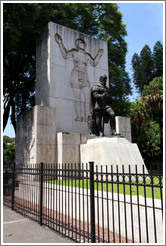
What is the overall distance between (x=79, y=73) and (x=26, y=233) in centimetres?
962

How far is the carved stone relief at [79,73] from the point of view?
1232 centimetres

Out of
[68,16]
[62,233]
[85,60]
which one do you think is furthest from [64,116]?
[68,16]

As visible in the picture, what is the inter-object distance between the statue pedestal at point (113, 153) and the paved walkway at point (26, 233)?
3473mm

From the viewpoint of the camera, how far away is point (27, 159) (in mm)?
10164

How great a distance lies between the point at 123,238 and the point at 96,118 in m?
5.95

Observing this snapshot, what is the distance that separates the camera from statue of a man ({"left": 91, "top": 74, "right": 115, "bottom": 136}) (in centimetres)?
966

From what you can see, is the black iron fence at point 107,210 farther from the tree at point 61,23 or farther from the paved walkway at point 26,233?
the tree at point 61,23

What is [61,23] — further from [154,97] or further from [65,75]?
[154,97]

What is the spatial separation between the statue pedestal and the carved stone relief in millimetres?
3448

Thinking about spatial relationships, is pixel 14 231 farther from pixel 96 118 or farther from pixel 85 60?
pixel 85 60

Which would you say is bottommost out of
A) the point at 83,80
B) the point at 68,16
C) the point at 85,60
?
the point at 83,80

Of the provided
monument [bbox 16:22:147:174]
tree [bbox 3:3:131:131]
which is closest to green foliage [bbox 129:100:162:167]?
tree [bbox 3:3:131:131]

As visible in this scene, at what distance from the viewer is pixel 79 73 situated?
1280 centimetres

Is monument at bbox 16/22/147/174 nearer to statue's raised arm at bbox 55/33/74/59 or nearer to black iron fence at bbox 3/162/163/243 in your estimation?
statue's raised arm at bbox 55/33/74/59
